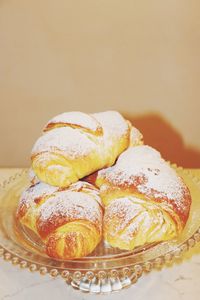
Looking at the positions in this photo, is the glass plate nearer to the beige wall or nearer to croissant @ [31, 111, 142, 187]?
croissant @ [31, 111, 142, 187]

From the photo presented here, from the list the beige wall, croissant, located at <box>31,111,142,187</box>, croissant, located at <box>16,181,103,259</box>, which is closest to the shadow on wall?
the beige wall

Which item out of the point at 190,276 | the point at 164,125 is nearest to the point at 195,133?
the point at 164,125

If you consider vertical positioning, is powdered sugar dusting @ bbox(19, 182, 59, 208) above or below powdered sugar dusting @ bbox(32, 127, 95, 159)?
below

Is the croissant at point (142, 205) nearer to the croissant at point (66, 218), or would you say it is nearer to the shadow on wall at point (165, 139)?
the croissant at point (66, 218)

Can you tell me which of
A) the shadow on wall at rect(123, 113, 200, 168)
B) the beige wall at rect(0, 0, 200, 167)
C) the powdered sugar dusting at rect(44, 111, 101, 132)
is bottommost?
the shadow on wall at rect(123, 113, 200, 168)

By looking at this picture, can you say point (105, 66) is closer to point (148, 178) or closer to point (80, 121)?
point (80, 121)

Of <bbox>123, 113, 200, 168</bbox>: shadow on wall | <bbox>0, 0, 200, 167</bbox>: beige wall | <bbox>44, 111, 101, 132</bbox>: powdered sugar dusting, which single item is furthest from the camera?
<bbox>123, 113, 200, 168</bbox>: shadow on wall
